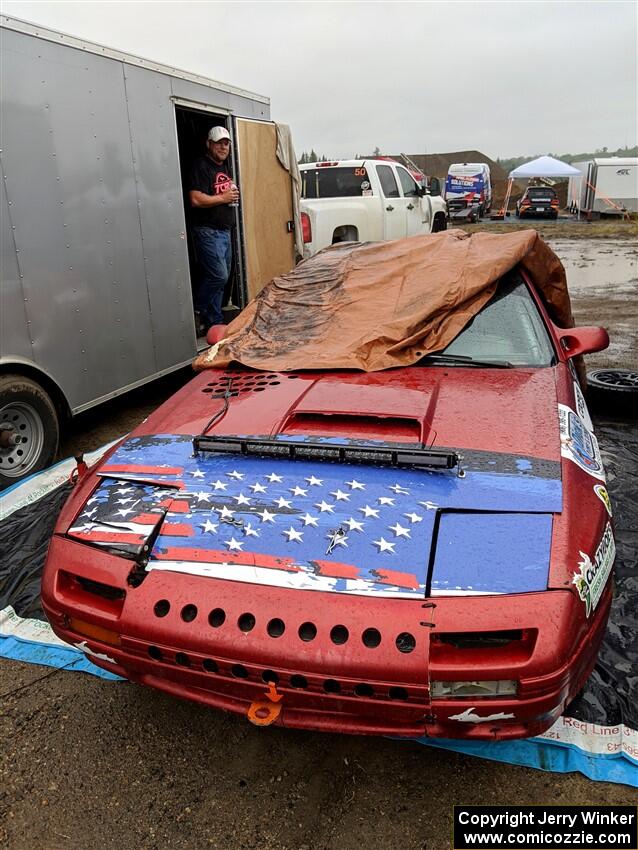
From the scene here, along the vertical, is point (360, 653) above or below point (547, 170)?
below

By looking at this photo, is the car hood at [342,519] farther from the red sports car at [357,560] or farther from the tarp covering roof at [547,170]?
the tarp covering roof at [547,170]

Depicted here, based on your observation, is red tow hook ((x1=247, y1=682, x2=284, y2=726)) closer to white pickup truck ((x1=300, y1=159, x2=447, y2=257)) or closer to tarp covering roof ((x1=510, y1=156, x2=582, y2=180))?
white pickup truck ((x1=300, y1=159, x2=447, y2=257))

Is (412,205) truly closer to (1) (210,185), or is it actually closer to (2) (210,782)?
(1) (210,185)

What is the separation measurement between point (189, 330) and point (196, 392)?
10.3ft

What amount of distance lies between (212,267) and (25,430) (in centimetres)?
294

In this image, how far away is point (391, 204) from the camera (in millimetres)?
11242

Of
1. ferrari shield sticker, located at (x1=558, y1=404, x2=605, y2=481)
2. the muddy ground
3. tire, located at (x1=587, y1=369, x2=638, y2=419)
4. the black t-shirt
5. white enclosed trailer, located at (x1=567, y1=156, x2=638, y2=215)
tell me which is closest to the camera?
the muddy ground

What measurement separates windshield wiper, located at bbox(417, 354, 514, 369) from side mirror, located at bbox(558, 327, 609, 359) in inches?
15.2

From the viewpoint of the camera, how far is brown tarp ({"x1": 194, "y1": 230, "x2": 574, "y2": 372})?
325 centimetres

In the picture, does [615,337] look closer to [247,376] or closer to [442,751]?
[247,376]

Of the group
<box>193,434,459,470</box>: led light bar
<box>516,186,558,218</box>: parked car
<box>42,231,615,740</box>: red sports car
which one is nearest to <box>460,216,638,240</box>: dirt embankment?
<box>516,186,558,218</box>: parked car

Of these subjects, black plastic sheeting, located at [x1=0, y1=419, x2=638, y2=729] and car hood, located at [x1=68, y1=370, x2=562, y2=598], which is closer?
car hood, located at [x1=68, y1=370, x2=562, y2=598]

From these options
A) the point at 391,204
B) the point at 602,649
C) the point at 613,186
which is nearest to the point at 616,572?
the point at 602,649

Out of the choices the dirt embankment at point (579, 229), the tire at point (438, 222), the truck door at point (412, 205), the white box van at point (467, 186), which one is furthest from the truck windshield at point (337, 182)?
the white box van at point (467, 186)
